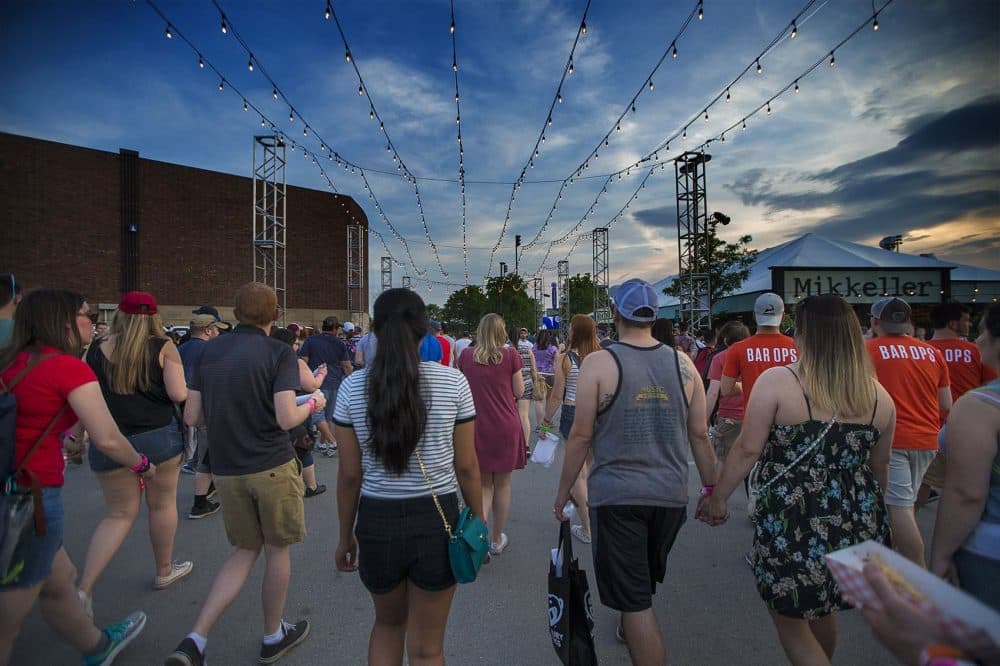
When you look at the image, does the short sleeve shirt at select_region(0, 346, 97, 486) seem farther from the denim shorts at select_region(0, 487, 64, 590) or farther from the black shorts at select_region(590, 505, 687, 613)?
the black shorts at select_region(590, 505, 687, 613)

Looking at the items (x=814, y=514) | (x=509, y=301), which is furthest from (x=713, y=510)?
(x=509, y=301)

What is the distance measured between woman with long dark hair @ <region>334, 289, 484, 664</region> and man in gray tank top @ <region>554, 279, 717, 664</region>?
2.16 feet

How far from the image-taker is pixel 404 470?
1998 millimetres

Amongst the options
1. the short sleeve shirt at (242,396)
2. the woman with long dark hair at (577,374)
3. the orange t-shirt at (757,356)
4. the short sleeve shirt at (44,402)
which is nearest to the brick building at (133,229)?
the woman with long dark hair at (577,374)

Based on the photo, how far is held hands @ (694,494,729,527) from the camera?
2.42 m

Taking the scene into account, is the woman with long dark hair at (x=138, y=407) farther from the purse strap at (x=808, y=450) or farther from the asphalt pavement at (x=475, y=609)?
the purse strap at (x=808, y=450)

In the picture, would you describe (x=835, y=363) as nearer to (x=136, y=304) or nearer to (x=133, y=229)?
(x=136, y=304)

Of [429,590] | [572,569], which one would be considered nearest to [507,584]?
[572,569]

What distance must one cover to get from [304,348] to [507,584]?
5.44 meters

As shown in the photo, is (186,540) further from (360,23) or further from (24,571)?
(360,23)

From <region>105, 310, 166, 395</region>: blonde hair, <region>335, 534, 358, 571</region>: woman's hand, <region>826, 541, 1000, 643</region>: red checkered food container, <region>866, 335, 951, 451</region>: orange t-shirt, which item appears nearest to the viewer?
<region>826, 541, 1000, 643</region>: red checkered food container

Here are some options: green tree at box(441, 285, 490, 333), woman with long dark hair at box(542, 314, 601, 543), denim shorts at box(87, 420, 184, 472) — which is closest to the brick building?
green tree at box(441, 285, 490, 333)

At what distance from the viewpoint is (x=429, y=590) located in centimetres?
202

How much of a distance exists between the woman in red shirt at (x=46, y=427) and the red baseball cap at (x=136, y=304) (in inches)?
32.1
